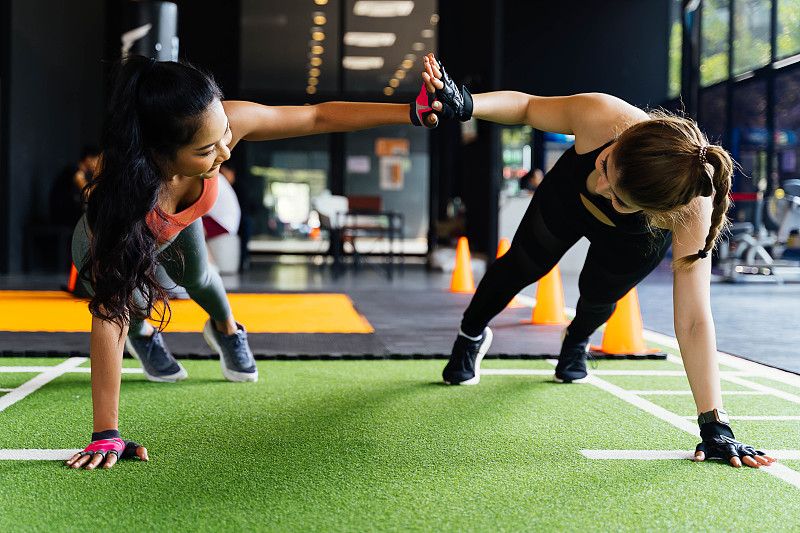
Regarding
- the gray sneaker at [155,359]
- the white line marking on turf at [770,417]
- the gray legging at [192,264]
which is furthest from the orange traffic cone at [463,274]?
the white line marking on turf at [770,417]

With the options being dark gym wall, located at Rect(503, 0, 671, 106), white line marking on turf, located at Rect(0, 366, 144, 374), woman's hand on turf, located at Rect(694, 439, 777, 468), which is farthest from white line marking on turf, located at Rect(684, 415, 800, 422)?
dark gym wall, located at Rect(503, 0, 671, 106)

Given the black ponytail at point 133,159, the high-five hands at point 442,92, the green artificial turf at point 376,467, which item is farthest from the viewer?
the high-five hands at point 442,92

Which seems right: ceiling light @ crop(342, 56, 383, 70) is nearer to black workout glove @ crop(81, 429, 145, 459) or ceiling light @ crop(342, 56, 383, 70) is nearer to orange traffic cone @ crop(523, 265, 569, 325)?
orange traffic cone @ crop(523, 265, 569, 325)

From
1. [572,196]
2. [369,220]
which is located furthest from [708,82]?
[572,196]

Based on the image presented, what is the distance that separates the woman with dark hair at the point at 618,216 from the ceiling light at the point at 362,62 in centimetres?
1159

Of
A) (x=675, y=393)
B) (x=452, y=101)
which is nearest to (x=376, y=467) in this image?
(x=452, y=101)

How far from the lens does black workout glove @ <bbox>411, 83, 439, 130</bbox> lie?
2.07 meters

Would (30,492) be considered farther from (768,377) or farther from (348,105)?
(768,377)

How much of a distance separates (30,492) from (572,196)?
1.70m

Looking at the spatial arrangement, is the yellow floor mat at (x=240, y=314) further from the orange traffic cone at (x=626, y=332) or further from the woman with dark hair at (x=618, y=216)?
the woman with dark hair at (x=618, y=216)

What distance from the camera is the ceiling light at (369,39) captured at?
45.2 feet

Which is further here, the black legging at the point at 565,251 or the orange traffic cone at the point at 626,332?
the orange traffic cone at the point at 626,332

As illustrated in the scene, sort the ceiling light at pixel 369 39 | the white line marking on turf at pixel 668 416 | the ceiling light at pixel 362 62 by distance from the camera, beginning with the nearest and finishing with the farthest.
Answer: the white line marking on turf at pixel 668 416 < the ceiling light at pixel 369 39 < the ceiling light at pixel 362 62

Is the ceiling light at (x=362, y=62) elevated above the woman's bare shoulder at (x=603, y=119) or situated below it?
above
